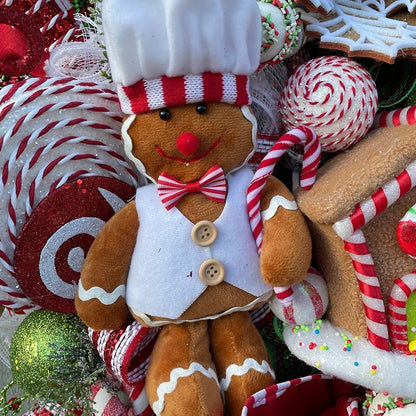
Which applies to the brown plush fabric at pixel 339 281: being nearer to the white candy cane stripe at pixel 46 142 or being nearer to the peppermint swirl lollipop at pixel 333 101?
the peppermint swirl lollipop at pixel 333 101

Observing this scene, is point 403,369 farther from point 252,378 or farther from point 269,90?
point 269,90

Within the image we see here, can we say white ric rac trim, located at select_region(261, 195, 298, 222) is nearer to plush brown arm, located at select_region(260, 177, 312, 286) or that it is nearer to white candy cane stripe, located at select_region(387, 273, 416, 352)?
plush brown arm, located at select_region(260, 177, 312, 286)

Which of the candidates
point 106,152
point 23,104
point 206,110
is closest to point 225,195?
point 206,110

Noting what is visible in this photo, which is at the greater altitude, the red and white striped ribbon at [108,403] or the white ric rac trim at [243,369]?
the white ric rac trim at [243,369]

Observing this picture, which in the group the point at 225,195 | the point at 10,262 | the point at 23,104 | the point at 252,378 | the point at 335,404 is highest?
the point at 23,104

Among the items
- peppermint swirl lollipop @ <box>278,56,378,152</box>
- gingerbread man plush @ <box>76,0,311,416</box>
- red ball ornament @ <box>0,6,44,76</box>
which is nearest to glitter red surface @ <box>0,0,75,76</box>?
red ball ornament @ <box>0,6,44,76</box>

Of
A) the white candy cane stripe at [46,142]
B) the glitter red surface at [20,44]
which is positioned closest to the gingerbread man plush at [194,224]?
the white candy cane stripe at [46,142]

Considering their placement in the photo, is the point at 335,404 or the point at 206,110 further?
the point at 335,404
